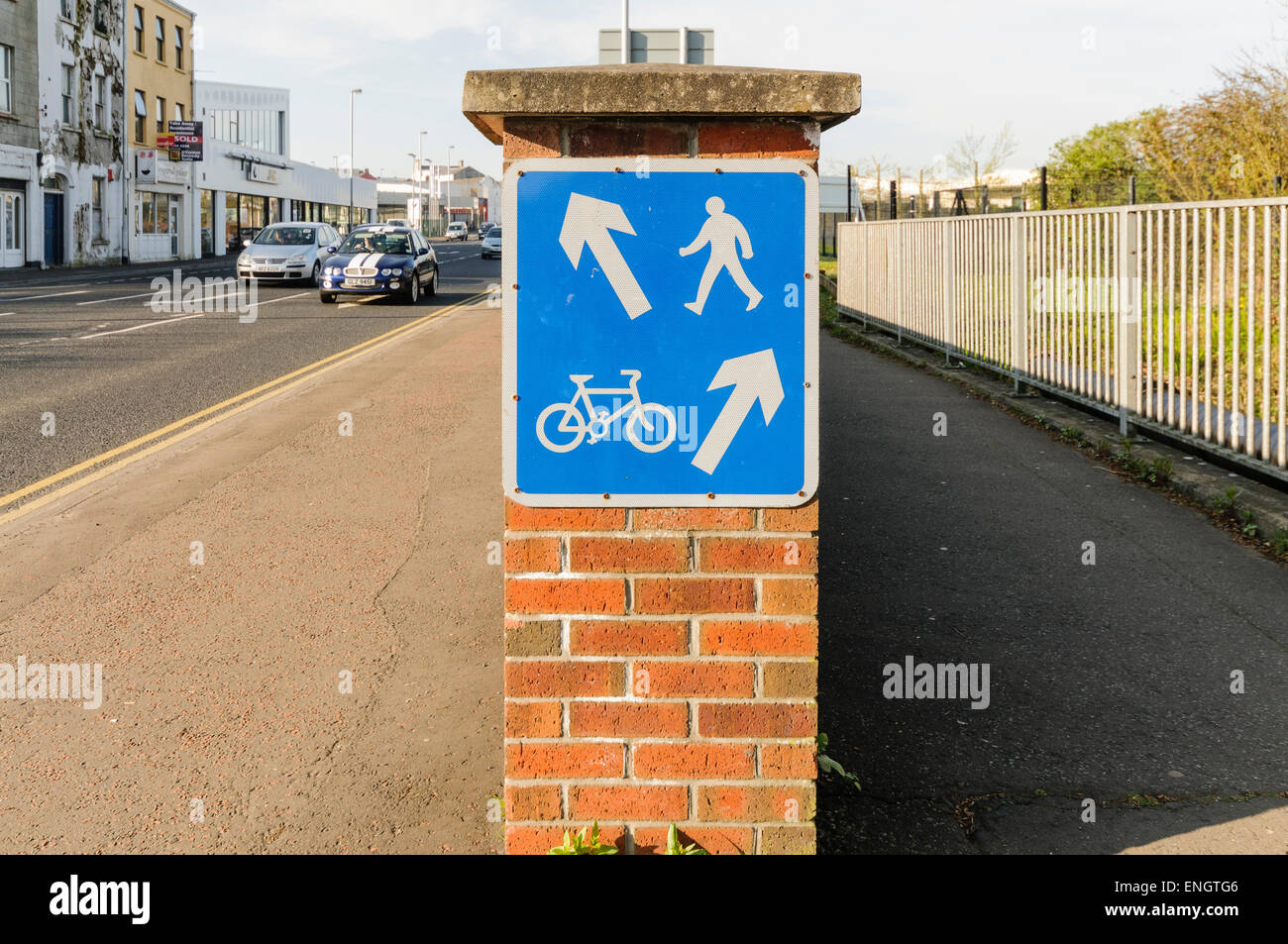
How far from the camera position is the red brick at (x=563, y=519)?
9.02ft

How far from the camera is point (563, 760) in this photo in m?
2.79

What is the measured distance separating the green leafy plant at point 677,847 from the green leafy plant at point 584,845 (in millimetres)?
125

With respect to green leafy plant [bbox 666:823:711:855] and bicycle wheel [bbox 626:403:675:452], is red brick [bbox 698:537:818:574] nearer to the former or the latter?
bicycle wheel [bbox 626:403:675:452]

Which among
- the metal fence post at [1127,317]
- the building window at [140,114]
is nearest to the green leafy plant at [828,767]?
the metal fence post at [1127,317]

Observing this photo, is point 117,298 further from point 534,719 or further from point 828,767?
point 534,719

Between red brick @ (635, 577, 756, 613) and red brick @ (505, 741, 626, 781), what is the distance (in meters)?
0.34

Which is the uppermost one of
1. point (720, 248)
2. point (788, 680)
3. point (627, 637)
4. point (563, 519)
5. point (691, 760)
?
point (720, 248)

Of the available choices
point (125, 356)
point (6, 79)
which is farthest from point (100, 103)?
point (125, 356)

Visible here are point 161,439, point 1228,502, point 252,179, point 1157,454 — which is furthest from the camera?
point 252,179

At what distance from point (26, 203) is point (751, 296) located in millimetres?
42866

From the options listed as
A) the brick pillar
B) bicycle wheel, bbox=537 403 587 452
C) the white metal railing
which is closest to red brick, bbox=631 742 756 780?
the brick pillar

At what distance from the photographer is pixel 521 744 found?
2.79 metres

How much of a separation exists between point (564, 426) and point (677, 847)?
0.99 meters

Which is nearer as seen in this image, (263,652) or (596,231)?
(596,231)
